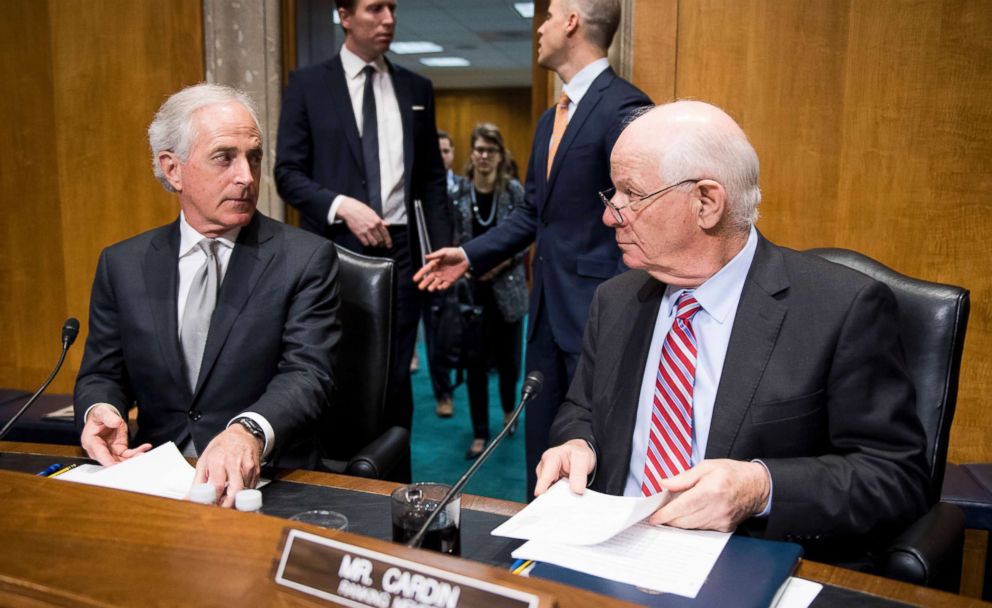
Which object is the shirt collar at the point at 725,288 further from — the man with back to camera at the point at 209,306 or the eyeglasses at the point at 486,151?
the eyeglasses at the point at 486,151

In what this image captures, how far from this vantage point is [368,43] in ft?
9.41

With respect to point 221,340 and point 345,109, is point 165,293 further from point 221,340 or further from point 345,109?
point 345,109

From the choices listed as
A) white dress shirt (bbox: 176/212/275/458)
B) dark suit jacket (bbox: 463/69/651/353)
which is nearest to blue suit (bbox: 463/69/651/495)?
dark suit jacket (bbox: 463/69/651/353)

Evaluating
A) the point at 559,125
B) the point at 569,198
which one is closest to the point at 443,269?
the point at 569,198

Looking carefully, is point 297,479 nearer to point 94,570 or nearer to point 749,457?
point 94,570

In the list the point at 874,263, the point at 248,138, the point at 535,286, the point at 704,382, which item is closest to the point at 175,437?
the point at 248,138

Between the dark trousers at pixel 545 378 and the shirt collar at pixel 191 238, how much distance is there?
1.14m

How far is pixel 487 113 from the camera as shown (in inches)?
512

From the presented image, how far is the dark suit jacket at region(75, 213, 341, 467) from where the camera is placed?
169 cm

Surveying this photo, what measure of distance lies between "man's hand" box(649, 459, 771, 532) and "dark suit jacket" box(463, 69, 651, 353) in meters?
1.37

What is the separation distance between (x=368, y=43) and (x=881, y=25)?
1770mm

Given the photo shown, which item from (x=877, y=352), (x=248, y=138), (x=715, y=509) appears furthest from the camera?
(x=248, y=138)

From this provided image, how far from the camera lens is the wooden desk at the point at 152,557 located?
832 mm

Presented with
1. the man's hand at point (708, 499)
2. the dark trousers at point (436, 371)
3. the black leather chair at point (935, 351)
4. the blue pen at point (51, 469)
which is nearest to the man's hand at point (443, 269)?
the blue pen at point (51, 469)
